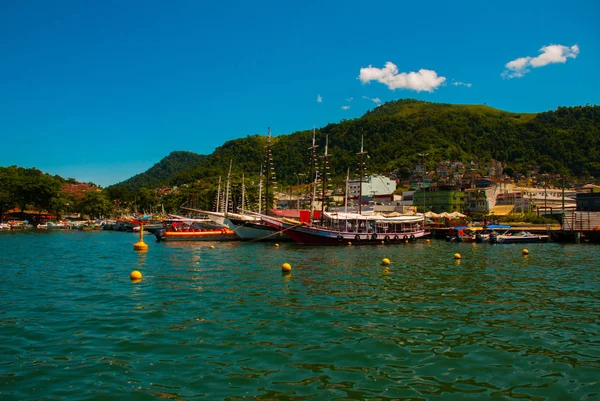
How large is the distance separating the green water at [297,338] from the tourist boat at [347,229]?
95.2 ft

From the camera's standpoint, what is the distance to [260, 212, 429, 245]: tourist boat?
54250 mm

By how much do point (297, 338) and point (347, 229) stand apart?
45213 millimetres

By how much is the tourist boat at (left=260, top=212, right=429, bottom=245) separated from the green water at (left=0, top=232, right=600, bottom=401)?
2900cm

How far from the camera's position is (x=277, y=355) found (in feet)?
36.8

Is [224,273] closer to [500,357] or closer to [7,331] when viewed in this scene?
[7,331]

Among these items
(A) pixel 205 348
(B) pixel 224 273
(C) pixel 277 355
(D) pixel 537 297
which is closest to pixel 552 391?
(C) pixel 277 355

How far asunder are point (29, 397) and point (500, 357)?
11000 millimetres

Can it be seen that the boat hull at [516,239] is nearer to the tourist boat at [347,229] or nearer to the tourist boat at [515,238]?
the tourist boat at [515,238]

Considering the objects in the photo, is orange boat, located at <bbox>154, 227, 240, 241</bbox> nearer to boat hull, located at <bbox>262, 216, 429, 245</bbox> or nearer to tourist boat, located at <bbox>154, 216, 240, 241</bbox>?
tourist boat, located at <bbox>154, 216, 240, 241</bbox>

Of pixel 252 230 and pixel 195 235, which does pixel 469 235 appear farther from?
pixel 195 235

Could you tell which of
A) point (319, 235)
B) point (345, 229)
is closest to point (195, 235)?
point (319, 235)

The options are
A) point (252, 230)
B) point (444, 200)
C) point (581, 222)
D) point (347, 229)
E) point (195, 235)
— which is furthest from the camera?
point (444, 200)

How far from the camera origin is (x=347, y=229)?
57.5 metres

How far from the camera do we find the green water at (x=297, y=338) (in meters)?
9.24
